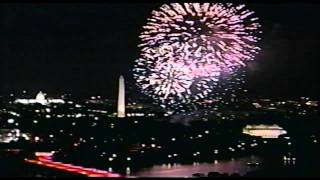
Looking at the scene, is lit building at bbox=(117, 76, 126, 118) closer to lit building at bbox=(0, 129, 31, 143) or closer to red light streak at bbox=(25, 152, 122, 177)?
lit building at bbox=(0, 129, 31, 143)

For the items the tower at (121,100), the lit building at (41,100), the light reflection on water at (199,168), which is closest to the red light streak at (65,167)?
the light reflection on water at (199,168)

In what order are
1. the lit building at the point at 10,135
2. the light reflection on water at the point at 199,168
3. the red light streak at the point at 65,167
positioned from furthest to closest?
the light reflection on water at the point at 199,168 < the lit building at the point at 10,135 < the red light streak at the point at 65,167

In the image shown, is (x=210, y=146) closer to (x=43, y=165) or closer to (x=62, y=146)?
(x=62, y=146)

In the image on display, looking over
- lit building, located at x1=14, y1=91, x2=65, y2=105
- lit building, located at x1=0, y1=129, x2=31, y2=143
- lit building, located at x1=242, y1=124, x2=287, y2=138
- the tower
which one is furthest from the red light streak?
the tower

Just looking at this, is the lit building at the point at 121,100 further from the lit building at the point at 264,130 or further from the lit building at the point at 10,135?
the lit building at the point at 10,135

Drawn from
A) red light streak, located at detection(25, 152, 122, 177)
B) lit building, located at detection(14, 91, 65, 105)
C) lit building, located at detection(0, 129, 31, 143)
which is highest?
lit building, located at detection(14, 91, 65, 105)

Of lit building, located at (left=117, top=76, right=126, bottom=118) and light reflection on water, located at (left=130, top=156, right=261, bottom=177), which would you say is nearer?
light reflection on water, located at (left=130, top=156, right=261, bottom=177)
